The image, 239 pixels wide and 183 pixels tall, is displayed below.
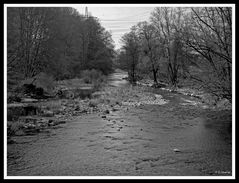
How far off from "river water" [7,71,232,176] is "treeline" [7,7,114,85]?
6978 millimetres

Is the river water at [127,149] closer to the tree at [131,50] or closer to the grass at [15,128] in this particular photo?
the grass at [15,128]

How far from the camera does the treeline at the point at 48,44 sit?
2500 cm

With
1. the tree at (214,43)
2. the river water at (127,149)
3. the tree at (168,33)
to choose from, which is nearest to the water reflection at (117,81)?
the tree at (168,33)

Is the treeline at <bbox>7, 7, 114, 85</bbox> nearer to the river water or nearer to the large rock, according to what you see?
the large rock

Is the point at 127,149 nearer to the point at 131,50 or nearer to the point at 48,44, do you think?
the point at 48,44

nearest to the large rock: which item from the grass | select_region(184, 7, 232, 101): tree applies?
the grass

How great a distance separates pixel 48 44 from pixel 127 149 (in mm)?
30399

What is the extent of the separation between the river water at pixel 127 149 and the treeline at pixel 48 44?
698 cm

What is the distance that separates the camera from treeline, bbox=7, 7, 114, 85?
24998 millimetres

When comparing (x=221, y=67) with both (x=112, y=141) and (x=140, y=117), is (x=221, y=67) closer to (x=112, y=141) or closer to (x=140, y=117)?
(x=140, y=117)

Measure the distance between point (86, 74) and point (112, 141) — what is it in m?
39.0

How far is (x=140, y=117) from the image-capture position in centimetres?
1669

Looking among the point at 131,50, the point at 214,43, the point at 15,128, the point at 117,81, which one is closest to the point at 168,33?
the point at 131,50

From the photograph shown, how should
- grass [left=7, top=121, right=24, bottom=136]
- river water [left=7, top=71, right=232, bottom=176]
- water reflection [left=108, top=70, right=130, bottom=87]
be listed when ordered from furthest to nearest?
water reflection [left=108, top=70, right=130, bottom=87] < grass [left=7, top=121, right=24, bottom=136] < river water [left=7, top=71, right=232, bottom=176]
